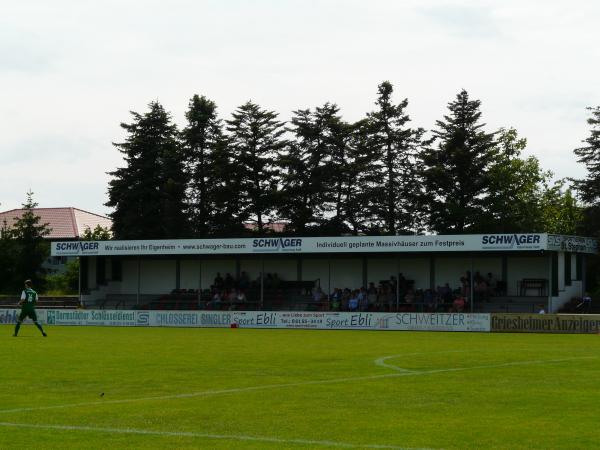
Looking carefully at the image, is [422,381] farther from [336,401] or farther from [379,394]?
[336,401]

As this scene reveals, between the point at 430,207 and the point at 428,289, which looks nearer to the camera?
the point at 428,289

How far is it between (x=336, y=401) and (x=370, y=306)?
3700 centimetres

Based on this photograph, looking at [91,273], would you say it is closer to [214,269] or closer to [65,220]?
[214,269]

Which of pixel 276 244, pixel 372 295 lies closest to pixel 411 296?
pixel 372 295

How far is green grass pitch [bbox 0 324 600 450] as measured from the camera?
11578 mm

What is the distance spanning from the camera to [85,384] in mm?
17703

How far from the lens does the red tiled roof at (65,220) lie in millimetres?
109875

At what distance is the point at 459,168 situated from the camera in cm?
7019

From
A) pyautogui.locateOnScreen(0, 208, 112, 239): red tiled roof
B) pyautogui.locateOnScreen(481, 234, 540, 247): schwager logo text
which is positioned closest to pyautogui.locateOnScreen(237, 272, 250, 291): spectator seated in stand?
pyautogui.locateOnScreen(481, 234, 540, 247): schwager logo text

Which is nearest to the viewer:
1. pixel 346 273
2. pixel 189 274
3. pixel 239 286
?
pixel 346 273

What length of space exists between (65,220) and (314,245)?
6299 cm

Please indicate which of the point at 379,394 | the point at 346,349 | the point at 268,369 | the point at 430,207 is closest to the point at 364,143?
the point at 430,207

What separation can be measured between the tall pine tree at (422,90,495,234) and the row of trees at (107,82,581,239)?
69 mm

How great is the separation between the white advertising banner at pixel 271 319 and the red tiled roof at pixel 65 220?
5791 cm
